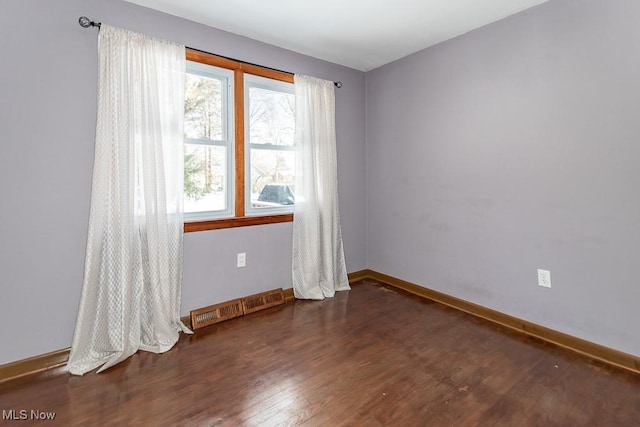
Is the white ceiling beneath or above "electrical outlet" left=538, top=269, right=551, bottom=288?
above

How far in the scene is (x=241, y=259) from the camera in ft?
9.45

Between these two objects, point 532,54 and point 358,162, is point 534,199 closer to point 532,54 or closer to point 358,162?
point 532,54

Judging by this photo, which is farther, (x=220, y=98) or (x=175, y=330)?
(x=220, y=98)

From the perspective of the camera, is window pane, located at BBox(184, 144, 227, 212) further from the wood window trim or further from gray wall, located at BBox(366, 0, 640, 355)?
gray wall, located at BBox(366, 0, 640, 355)

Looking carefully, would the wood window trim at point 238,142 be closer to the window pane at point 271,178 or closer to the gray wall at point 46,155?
the window pane at point 271,178

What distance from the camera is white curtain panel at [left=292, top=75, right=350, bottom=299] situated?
312cm

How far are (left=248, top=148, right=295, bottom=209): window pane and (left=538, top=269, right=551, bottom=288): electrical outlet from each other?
7.30ft

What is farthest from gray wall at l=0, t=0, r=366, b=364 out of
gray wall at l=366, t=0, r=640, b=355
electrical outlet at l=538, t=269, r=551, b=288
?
electrical outlet at l=538, t=269, r=551, b=288

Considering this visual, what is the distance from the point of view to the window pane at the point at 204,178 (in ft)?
8.61

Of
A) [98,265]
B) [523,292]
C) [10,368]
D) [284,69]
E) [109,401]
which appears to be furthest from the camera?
[284,69]

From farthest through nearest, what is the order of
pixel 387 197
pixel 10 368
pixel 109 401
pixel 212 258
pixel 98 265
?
pixel 387 197, pixel 212 258, pixel 98 265, pixel 10 368, pixel 109 401

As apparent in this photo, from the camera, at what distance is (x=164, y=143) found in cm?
235

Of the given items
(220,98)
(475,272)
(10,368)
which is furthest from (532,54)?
(10,368)

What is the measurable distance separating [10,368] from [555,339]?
3610 millimetres
